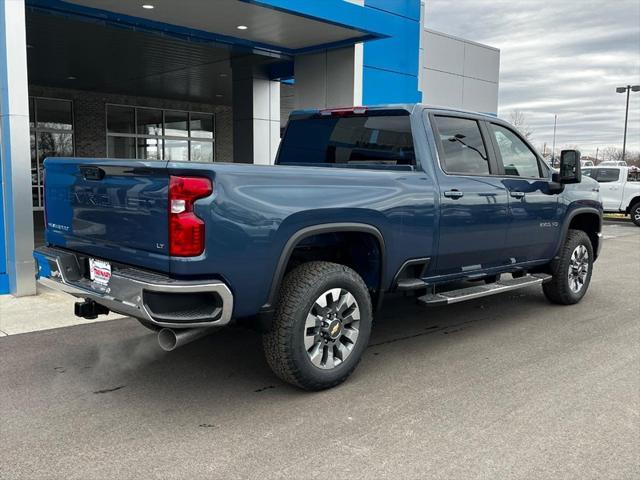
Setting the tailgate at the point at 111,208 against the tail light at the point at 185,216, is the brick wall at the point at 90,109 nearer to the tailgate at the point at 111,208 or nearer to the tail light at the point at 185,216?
the tailgate at the point at 111,208

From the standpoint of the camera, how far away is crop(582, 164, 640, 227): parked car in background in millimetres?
19391

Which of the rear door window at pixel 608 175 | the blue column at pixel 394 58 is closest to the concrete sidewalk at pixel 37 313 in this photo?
the blue column at pixel 394 58

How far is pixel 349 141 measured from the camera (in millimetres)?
5586

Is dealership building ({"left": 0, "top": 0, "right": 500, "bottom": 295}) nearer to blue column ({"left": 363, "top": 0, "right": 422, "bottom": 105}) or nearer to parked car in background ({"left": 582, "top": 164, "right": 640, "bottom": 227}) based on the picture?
blue column ({"left": 363, "top": 0, "right": 422, "bottom": 105})

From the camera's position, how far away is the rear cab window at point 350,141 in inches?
204

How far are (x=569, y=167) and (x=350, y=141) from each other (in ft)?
7.75

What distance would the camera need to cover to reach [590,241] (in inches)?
284

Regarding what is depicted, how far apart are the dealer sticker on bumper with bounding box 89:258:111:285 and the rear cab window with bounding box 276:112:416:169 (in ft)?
7.88

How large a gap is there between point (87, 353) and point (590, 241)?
5671 millimetres

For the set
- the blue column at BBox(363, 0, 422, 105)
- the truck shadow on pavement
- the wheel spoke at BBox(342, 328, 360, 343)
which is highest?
the blue column at BBox(363, 0, 422, 105)

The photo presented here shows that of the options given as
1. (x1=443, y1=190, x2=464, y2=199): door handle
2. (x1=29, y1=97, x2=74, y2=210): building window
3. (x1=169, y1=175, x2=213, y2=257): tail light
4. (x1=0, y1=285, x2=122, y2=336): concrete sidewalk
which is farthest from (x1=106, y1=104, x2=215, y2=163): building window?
(x1=169, y1=175, x2=213, y2=257): tail light

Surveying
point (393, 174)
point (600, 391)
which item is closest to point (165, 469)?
point (393, 174)

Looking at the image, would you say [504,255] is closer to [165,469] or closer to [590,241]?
[590,241]

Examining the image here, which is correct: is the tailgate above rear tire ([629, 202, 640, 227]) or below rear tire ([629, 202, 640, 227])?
above
